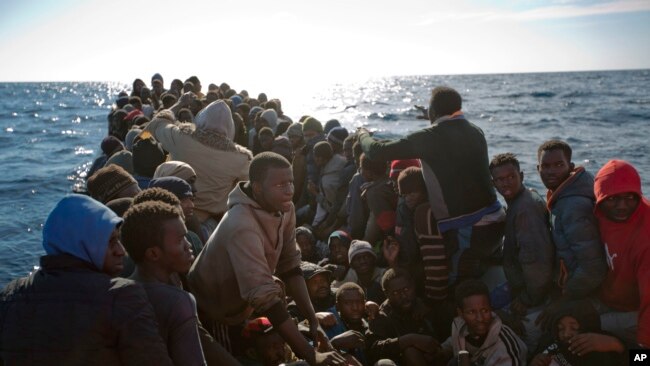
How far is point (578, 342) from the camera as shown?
12.1ft

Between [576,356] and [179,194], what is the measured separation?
2.92 metres

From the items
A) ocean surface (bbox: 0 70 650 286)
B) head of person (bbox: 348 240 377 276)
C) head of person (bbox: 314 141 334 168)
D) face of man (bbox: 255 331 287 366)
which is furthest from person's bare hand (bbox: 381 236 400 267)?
ocean surface (bbox: 0 70 650 286)

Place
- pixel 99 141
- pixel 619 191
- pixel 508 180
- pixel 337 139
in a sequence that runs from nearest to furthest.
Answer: pixel 619 191 < pixel 508 180 < pixel 337 139 < pixel 99 141

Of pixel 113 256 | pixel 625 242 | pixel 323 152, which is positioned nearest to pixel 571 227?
pixel 625 242

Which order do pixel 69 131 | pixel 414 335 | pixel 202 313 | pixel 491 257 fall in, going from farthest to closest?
pixel 69 131 < pixel 491 257 < pixel 414 335 < pixel 202 313

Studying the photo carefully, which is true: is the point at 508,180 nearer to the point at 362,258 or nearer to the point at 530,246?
the point at 530,246

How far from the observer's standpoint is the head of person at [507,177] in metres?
4.18

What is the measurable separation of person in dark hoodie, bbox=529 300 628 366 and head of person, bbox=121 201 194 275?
2.73 metres

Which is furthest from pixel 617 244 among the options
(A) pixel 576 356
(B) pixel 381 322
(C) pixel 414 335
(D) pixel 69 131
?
(D) pixel 69 131

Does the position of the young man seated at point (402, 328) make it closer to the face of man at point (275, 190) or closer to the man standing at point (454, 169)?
the man standing at point (454, 169)

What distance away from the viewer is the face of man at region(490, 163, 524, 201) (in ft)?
13.7

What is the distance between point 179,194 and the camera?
3.77 meters

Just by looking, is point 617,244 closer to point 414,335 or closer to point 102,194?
point 414,335

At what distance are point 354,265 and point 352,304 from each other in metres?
0.98
